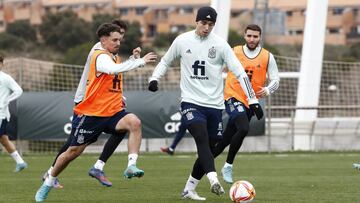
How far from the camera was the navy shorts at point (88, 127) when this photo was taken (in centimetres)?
1123

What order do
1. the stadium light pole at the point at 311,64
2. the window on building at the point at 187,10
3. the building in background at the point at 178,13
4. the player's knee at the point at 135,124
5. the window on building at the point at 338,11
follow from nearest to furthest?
1. the player's knee at the point at 135,124
2. the stadium light pole at the point at 311,64
3. the building in background at the point at 178,13
4. the window on building at the point at 338,11
5. the window on building at the point at 187,10

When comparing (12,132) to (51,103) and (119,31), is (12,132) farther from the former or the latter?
(119,31)

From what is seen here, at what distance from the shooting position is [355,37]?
353 feet

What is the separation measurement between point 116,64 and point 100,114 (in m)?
0.82

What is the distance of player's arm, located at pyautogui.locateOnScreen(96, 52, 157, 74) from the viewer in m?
10.6

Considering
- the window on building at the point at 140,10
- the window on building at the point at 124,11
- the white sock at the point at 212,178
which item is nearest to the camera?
the white sock at the point at 212,178

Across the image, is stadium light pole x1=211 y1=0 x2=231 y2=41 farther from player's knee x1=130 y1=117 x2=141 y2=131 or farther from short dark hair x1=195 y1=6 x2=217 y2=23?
short dark hair x1=195 y1=6 x2=217 y2=23

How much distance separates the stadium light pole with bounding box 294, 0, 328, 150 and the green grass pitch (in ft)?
14.8

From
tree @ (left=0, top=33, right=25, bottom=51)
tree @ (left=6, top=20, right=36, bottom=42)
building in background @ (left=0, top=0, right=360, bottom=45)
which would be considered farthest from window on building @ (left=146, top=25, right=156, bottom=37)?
tree @ (left=0, top=33, right=25, bottom=51)

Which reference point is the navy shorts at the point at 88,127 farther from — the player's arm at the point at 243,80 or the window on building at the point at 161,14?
the window on building at the point at 161,14

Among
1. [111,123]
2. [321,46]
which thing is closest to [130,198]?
[111,123]

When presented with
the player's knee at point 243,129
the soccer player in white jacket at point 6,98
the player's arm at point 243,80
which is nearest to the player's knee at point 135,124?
the player's arm at point 243,80

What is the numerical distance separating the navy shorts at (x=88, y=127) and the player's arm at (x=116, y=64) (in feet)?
2.17

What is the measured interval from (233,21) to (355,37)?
13.5 metres
